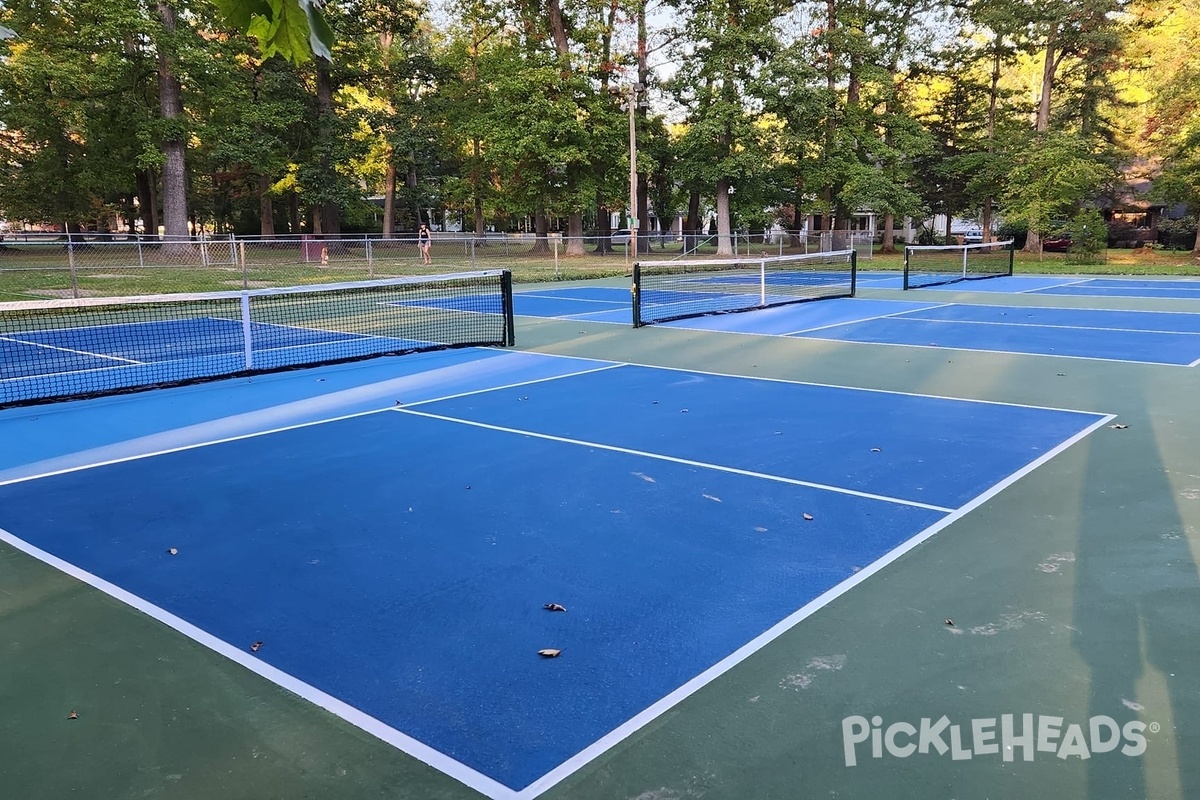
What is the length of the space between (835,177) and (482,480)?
1495 inches

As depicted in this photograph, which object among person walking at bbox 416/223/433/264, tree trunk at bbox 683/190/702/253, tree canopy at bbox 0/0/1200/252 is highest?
tree canopy at bbox 0/0/1200/252

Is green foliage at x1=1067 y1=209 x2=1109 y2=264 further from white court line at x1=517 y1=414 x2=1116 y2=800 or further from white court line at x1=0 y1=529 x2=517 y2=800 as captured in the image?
white court line at x1=0 y1=529 x2=517 y2=800

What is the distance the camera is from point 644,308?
19.4 m

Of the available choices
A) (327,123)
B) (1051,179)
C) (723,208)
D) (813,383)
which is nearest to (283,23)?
(813,383)

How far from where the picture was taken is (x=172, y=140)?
32.0 m

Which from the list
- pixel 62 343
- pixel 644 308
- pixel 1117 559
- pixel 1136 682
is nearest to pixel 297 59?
pixel 1136 682

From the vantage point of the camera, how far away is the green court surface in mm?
2939

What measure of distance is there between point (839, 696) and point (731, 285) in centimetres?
2336

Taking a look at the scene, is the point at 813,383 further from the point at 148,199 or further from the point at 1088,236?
the point at 148,199

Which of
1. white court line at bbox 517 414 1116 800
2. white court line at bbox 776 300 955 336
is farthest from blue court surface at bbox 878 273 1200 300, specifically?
white court line at bbox 517 414 1116 800

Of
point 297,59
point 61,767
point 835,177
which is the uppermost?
point 835,177

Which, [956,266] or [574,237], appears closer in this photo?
[956,266]

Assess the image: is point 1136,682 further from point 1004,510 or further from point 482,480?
point 482,480

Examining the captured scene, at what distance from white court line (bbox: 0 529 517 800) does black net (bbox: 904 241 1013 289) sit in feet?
69.9
